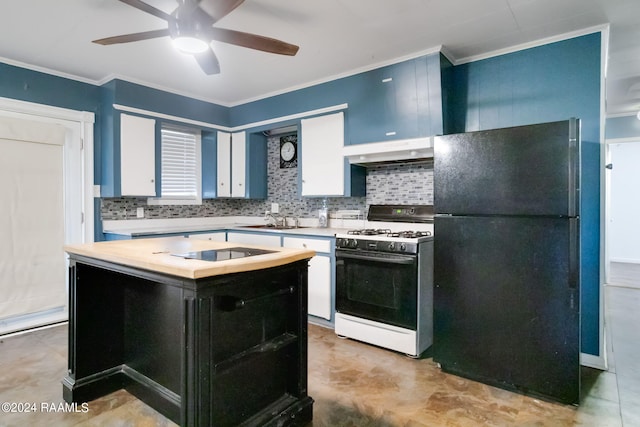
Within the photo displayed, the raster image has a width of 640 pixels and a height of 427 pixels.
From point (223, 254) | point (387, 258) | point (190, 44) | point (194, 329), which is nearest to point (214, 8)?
point (190, 44)

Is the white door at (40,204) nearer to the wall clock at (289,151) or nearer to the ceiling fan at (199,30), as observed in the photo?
the ceiling fan at (199,30)

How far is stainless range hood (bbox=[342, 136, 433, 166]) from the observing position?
Result: 2.99 metres

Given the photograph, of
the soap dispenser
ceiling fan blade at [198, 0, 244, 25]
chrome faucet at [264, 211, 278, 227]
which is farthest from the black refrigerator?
chrome faucet at [264, 211, 278, 227]

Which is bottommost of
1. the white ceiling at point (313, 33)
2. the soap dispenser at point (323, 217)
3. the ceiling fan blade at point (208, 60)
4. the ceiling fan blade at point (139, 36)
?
the soap dispenser at point (323, 217)

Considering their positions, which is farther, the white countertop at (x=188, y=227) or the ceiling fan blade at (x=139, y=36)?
the white countertop at (x=188, y=227)

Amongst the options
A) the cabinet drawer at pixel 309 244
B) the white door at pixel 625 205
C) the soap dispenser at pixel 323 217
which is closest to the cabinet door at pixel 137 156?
the cabinet drawer at pixel 309 244

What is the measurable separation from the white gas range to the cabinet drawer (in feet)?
0.70

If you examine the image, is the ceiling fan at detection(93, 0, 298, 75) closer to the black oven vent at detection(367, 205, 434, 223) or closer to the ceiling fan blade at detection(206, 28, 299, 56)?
the ceiling fan blade at detection(206, 28, 299, 56)

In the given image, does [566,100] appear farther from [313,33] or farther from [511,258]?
[313,33]

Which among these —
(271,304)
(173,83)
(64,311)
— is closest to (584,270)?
(271,304)

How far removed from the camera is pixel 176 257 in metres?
1.69

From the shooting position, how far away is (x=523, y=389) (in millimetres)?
2234

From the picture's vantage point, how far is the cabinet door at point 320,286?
11.0 feet

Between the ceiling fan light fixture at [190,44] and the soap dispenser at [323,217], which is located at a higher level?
the ceiling fan light fixture at [190,44]
